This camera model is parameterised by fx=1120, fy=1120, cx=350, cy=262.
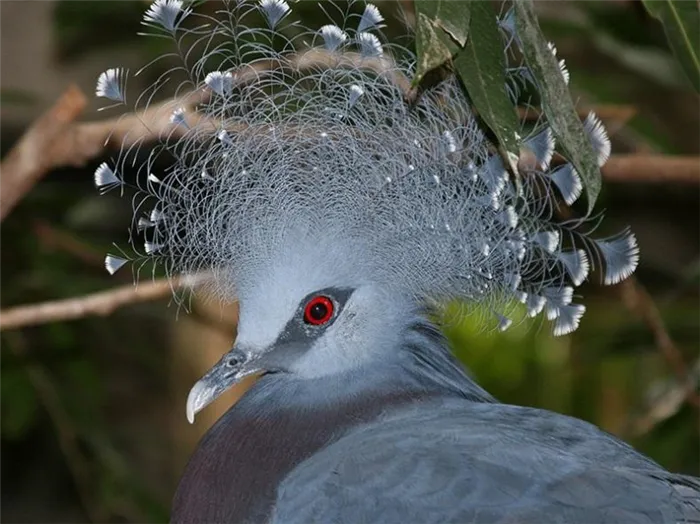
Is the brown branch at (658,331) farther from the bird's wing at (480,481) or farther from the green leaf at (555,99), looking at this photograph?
the green leaf at (555,99)

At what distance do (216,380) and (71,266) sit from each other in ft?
4.72

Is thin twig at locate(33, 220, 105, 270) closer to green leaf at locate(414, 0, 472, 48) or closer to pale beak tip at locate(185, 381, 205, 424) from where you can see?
pale beak tip at locate(185, 381, 205, 424)

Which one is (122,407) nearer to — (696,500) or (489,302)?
(489,302)

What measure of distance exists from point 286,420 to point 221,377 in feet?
0.41

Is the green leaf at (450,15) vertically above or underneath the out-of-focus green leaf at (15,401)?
above

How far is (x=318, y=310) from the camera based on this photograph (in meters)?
1.68

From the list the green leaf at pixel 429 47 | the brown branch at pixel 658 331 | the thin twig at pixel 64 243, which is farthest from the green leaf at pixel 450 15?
the thin twig at pixel 64 243

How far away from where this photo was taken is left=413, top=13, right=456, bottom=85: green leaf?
1.14m

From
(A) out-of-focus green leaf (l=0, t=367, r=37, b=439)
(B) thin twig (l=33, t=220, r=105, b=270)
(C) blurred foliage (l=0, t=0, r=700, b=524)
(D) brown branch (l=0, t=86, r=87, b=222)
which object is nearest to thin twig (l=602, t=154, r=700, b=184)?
(C) blurred foliage (l=0, t=0, r=700, b=524)

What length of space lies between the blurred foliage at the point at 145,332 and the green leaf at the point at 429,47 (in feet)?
2.20

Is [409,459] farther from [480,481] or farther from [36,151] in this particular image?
[36,151]

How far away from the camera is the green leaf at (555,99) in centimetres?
120

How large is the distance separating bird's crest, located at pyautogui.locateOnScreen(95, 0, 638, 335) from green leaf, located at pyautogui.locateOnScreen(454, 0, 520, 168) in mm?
314

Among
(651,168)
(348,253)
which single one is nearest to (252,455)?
A: (348,253)
